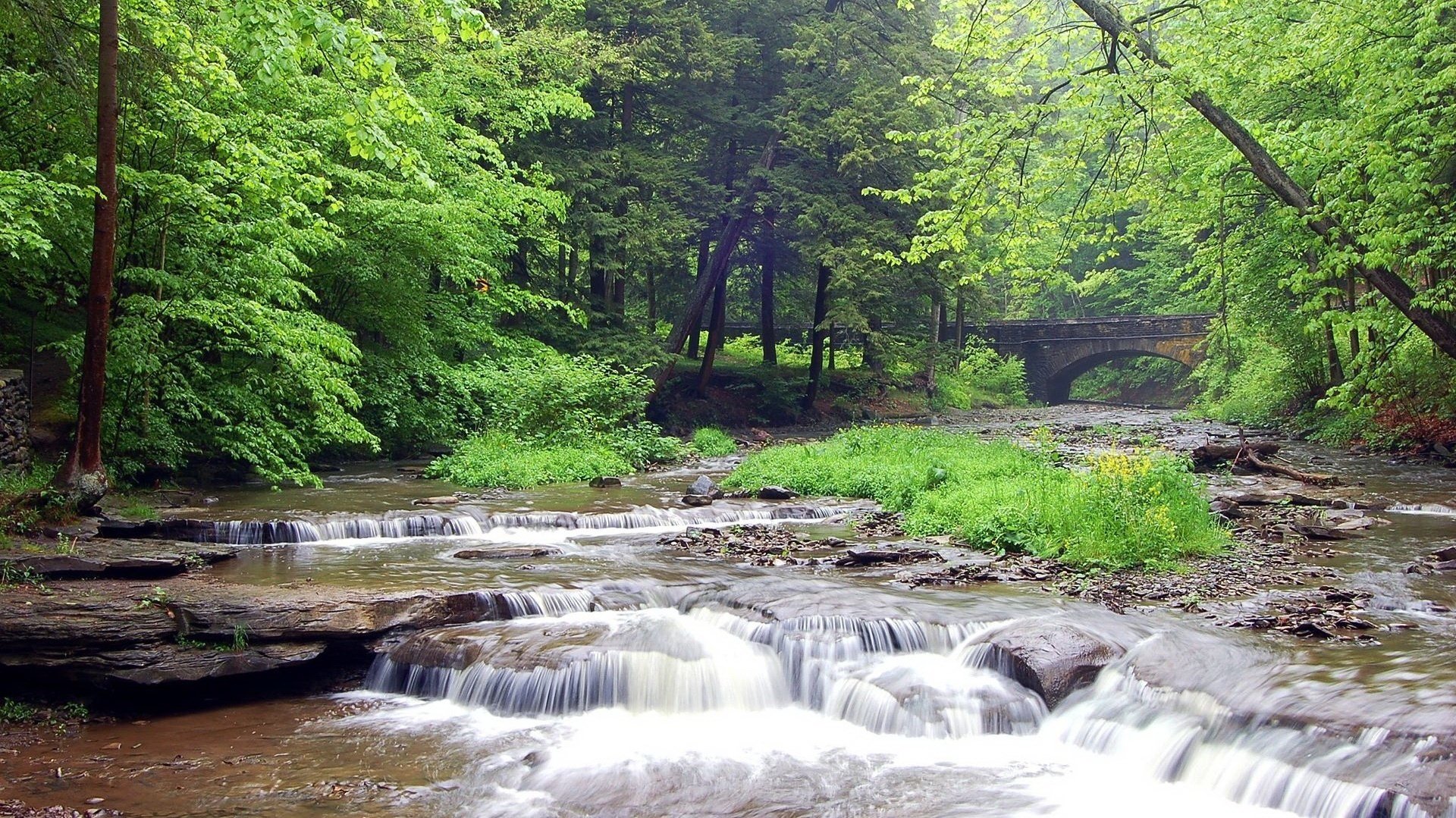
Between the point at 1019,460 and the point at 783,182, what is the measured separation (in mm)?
14804

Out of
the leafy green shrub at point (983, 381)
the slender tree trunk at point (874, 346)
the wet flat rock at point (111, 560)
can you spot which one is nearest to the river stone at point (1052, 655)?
the wet flat rock at point (111, 560)

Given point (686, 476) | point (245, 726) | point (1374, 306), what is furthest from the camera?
point (686, 476)

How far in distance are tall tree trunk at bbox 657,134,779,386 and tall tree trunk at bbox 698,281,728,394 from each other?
1766 millimetres

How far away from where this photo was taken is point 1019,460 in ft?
53.7

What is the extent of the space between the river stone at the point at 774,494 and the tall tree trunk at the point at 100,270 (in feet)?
31.8

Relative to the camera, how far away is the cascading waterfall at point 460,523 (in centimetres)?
1223

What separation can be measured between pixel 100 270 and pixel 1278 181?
14.8 meters

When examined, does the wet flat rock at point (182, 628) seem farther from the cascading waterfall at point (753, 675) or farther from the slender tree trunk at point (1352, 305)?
the slender tree trunk at point (1352, 305)

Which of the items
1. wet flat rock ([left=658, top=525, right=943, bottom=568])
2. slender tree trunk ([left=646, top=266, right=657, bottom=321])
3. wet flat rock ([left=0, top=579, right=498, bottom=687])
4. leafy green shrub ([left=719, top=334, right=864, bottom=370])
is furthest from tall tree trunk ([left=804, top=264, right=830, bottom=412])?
wet flat rock ([left=0, top=579, right=498, bottom=687])

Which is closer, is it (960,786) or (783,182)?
(960,786)

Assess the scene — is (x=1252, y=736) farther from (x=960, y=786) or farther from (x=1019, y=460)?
(x=1019, y=460)

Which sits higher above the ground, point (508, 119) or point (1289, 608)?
point (508, 119)

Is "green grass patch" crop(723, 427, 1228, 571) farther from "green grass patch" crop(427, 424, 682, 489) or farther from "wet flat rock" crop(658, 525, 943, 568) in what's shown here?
"green grass patch" crop(427, 424, 682, 489)

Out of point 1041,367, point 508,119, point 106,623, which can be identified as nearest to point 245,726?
point 106,623
